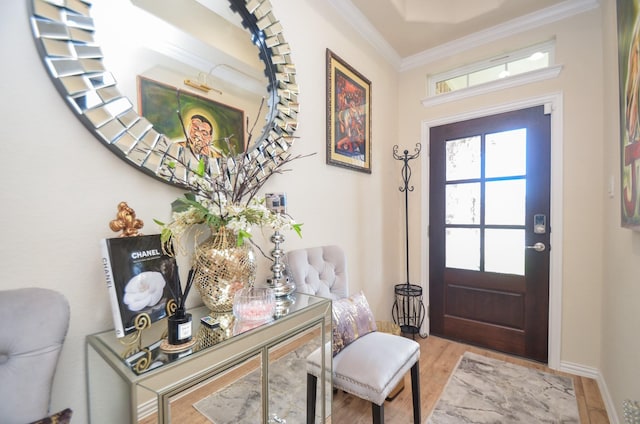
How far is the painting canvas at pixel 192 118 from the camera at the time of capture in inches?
39.9

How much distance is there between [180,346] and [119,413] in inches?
9.7

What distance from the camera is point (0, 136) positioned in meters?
0.73

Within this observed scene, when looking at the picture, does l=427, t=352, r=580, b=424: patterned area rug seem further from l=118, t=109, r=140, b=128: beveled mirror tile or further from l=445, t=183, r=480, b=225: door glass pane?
l=118, t=109, r=140, b=128: beveled mirror tile

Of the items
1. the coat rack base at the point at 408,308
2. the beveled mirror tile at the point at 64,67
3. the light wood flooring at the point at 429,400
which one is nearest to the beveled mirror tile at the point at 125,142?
the beveled mirror tile at the point at 64,67

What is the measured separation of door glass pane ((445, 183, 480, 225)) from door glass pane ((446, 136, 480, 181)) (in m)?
0.10

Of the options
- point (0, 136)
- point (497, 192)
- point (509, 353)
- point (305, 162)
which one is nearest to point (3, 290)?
point (0, 136)

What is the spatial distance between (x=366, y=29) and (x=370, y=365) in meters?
2.45

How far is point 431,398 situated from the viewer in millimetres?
1722

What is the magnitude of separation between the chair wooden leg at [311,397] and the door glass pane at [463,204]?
6.50ft

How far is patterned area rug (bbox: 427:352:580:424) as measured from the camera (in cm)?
156

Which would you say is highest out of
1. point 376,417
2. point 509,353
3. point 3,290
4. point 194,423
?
point 3,290

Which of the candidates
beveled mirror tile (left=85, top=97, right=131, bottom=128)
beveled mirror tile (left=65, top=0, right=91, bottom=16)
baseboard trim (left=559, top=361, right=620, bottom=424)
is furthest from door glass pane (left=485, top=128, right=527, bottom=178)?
beveled mirror tile (left=65, top=0, right=91, bottom=16)

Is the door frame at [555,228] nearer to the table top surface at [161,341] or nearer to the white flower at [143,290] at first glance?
the table top surface at [161,341]

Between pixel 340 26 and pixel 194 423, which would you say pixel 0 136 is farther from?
pixel 340 26
